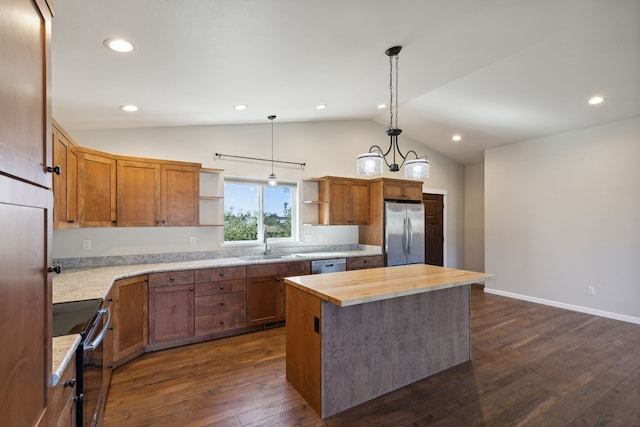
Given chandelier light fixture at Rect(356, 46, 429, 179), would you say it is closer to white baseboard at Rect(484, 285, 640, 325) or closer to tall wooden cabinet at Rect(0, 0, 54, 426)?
tall wooden cabinet at Rect(0, 0, 54, 426)

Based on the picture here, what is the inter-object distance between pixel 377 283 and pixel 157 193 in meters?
2.71

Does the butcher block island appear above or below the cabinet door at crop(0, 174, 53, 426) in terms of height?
below

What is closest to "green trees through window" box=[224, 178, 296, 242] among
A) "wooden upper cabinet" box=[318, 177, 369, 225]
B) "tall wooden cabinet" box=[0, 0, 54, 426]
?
"wooden upper cabinet" box=[318, 177, 369, 225]

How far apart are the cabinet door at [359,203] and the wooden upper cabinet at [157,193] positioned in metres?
2.43

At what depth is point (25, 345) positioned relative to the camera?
2.36 feet

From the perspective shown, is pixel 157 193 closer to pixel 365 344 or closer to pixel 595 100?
pixel 365 344

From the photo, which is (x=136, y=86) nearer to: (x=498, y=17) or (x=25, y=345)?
(x=25, y=345)

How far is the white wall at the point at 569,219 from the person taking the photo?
13.4 feet

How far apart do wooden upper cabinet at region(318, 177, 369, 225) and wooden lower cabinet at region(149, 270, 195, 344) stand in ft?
7.42

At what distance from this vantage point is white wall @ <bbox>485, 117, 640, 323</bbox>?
4.10 metres

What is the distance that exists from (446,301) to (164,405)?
256 cm

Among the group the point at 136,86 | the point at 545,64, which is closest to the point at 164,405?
the point at 136,86

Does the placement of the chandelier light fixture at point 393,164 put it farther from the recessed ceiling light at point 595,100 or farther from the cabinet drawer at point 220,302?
the recessed ceiling light at point 595,100

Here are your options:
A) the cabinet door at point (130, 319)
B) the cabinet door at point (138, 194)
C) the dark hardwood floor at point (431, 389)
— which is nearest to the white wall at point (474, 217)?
the dark hardwood floor at point (431, 389)
